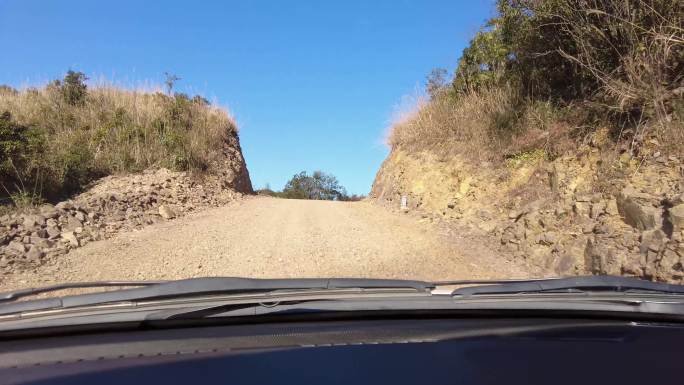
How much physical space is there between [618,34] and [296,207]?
8.76m

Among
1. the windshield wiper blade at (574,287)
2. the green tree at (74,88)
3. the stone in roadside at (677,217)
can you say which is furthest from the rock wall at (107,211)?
the stone in roadside at (677,217)

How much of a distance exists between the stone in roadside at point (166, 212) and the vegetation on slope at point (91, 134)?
2.10 meters

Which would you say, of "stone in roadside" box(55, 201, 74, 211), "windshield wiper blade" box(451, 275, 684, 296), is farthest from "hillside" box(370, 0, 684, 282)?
"stone in roadside" box(55, 201, 74, 211)

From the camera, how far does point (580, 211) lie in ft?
27.0

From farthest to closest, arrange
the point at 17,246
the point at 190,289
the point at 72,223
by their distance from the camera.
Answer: the point at 72,223
the point at 17,246
the point at 190,289

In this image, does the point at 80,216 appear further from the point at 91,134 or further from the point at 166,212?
the point at 91,134

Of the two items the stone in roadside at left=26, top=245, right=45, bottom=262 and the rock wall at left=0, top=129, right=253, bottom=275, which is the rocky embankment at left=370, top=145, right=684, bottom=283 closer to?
the rock wall at left=0, top=129, right=253, bottom=275

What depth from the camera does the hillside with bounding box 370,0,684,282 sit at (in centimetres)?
724

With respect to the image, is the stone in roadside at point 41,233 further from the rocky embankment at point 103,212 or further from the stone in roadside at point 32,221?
the stone in roadside at point 32,221

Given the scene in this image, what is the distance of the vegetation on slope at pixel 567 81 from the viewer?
843cm

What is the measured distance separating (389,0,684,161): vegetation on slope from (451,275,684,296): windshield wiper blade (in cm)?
524

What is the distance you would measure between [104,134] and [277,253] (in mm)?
8603

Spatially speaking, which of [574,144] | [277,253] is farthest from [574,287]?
[574,144]

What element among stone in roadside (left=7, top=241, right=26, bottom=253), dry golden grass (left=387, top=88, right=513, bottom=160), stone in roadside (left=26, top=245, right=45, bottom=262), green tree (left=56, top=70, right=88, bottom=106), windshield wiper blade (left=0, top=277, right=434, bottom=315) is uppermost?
green tree (left=56, top=70, right=88, bottom=106)
